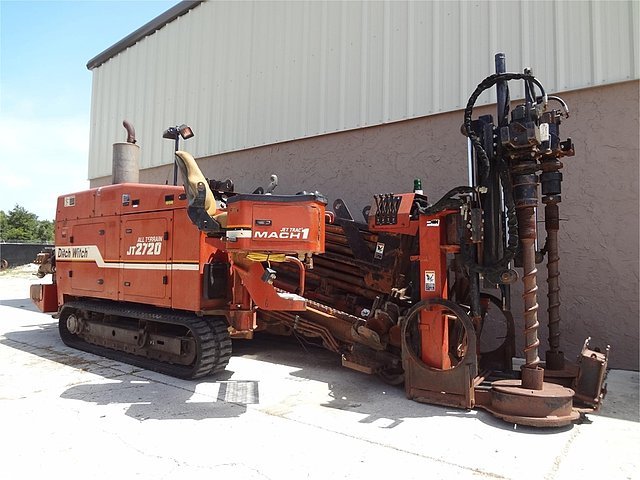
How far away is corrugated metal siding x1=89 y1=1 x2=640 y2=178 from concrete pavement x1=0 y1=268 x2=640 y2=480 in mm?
4213

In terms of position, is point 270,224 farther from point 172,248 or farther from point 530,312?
point 530,312

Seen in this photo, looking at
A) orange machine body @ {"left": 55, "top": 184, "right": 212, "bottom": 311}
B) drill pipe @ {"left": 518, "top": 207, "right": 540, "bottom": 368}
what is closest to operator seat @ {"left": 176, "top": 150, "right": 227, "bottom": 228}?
orange machine body @ {"left": 55, "top": 184, "right": 212, "bottom": 311}

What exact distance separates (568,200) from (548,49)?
2049mm

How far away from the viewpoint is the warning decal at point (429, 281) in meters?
4.56

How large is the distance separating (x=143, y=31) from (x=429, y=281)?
11.3 meters

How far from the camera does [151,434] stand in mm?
3674

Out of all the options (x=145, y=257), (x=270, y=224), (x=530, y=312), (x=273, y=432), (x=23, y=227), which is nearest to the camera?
(x=273, y=432)

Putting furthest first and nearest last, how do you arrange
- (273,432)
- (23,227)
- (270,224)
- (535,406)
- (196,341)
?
(23,227) < (196,341) < (270,224) < (535,406) < (273,432)

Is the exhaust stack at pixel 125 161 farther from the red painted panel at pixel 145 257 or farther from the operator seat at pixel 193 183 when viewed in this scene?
the operator seat at pixel 193 183

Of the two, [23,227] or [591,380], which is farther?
[23,227]

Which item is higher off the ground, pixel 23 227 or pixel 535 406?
pixel 23 227

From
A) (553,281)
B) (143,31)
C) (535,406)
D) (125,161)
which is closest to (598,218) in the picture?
(553,281)

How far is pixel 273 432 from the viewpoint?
3.74 metres

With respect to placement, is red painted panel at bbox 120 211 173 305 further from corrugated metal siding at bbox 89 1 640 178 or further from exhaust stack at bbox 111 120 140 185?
corrugated metal siding at bbox 89 1 640 178
